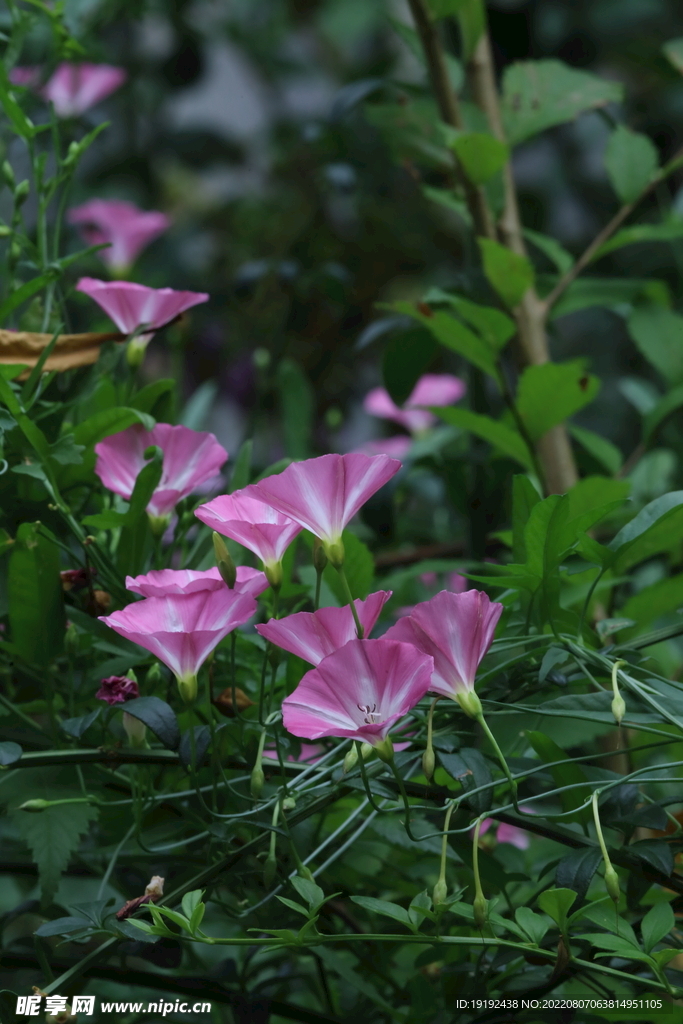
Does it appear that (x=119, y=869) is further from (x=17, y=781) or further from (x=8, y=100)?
(x=8, y=100)

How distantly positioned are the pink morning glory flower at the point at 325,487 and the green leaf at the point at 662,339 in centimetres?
32

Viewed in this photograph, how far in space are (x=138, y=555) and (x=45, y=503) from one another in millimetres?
38

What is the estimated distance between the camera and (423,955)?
312 mm

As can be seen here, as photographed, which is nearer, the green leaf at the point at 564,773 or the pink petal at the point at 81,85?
the green leaf at the point at 564,773

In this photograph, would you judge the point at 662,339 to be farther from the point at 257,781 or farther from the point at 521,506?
the point at 257,781

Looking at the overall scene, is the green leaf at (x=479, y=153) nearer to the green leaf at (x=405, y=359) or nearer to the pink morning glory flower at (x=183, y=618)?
the green leaf at (x=405, y=359)

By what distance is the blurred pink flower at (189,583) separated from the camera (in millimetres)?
259

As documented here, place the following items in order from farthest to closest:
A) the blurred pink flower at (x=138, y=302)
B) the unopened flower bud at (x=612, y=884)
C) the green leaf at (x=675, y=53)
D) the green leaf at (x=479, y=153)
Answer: the green leaf at (x=675, y=53) < the green leaf at (x=479, y=153) < the blurred pink flower at (x=138, y=302) < the unopened flower bud at (x=612, y=884)

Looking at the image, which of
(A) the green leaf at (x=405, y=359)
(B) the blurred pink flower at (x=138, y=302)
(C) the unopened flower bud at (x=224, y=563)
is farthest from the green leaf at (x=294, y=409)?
(C) the unopened flower bud at (x=224, y=563)

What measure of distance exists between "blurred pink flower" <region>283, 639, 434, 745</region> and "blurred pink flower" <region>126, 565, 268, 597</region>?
35 mm

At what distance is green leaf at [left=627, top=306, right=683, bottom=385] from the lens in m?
0.53

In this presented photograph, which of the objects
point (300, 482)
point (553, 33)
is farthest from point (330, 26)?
point (300, 482)

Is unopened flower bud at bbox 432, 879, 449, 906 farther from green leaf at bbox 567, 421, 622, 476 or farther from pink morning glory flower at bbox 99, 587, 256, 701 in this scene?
green leaf at bbox 567, 421, 622, 476

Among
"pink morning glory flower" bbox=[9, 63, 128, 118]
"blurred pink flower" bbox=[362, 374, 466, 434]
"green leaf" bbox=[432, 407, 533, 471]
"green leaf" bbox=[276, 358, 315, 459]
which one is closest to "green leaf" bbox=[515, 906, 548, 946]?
"green leaf" bbox=[432, 407, 533, 471]
